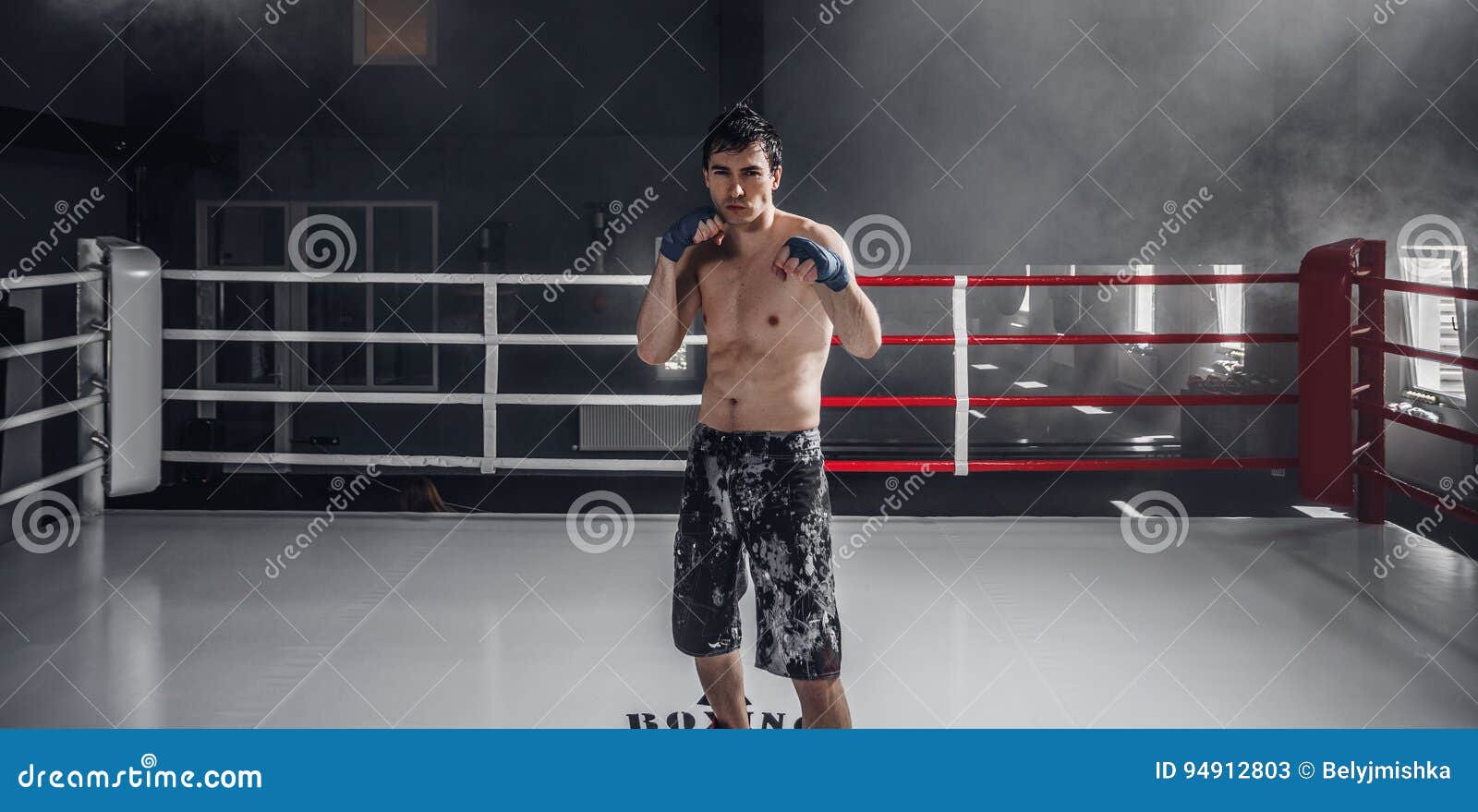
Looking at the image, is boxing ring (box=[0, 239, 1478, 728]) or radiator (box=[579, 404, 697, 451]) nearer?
boxing ring (box=[0, 239, 1478, 728])

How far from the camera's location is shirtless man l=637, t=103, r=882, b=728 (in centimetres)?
170

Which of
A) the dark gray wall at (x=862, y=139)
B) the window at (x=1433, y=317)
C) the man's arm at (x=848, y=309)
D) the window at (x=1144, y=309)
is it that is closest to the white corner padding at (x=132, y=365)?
the dark gray wall at (x=862, y=139)

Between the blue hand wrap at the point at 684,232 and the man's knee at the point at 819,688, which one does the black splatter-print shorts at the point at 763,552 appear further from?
the blue hand wrap at the point at 684,232

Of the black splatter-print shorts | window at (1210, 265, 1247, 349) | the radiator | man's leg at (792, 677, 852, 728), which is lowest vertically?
man's leg at (792, 677, 852, 728)

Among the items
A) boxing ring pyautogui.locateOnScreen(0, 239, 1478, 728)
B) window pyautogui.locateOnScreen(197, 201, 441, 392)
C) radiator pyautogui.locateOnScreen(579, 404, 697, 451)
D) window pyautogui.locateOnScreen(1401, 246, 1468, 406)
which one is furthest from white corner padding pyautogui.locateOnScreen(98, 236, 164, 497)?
window pyautogui.locateOnScreen(1401, 246, 1468, 406)

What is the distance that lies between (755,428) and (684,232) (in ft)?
1.08

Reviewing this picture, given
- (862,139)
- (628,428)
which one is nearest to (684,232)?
(862,139)

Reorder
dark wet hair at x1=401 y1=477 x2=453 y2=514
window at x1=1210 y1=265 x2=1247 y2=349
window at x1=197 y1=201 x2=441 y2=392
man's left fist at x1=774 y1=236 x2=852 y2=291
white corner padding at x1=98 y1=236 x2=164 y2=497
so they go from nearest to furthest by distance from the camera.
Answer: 1. man's left fist at x1=774 y1=236 x2=852 y2=291
2. white corner padding at x1=98 y1=236 x2=164 y2=497
3. dark wet hair at x1=401 y1=477 x2=453 y2=514
4. window at x1=1210 y1=265 x2=1247 y2=349
5. window at x1=197 y1=201 x2=441 y2=392

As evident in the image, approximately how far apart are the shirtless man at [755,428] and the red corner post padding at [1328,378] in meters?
2.75

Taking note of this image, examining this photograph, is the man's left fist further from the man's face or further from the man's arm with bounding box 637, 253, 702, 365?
the man's arm with bounding box 637, 253, 702, 365

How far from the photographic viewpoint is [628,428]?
7836 mm

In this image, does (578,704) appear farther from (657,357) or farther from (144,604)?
(144,604)

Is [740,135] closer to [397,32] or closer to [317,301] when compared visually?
[397,32]

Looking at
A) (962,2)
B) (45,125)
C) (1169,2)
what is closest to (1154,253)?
(1169,2)
